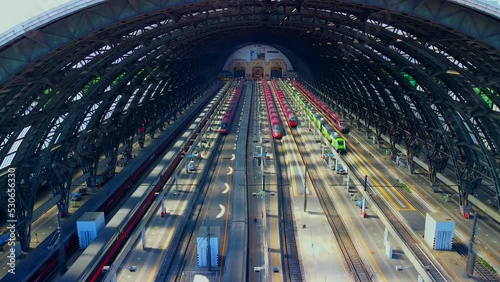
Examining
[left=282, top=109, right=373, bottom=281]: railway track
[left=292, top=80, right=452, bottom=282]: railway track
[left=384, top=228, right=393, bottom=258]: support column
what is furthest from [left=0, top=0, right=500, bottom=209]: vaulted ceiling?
[left=282, top=109, right=373, bottom=281]: railway track

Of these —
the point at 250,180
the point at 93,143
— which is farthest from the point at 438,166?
the point at 93,143

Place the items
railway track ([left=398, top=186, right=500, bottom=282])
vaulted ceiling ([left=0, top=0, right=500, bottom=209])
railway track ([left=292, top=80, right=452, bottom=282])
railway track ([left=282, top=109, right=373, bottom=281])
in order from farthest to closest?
railway track ([left=282, top=109, right=373, bottom=281])
railway track ([left=398, top=186, right=500, bottom=282])
railway track ([left=292, top=80, right=452, bottom=282])
vaulted ceiling ([left=0, top=0, right=500, bottom=209])

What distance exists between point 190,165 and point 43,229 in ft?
52.8

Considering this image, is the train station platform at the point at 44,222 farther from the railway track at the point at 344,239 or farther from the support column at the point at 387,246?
the support column at the point at 387,246

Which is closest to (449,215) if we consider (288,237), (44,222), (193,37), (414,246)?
(414,246)

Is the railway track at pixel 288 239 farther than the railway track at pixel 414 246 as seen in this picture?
Yes

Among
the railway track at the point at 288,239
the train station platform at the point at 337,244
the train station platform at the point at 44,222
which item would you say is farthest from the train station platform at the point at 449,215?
the train station platform at the point at 44,222

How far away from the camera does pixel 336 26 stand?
30.6 meters

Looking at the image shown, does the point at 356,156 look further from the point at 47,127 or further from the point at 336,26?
the point at 47,127

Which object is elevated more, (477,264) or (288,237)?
(477,264)

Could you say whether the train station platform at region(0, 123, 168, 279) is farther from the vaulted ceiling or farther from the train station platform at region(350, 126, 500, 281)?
the train station platform at region(350, 126, 500, 281)

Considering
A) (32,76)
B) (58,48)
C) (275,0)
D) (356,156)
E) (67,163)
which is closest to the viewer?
(58,48)

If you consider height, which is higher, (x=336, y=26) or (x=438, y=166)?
(x=336, y=26)

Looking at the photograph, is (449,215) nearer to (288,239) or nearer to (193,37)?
(288,239)
